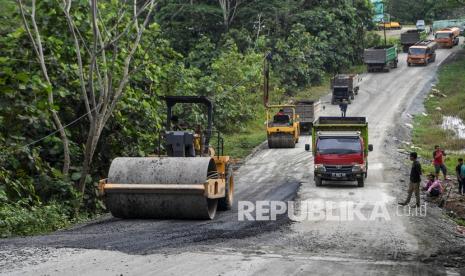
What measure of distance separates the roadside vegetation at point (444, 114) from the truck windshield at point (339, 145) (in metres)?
6.62

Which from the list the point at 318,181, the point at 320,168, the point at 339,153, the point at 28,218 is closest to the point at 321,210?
the point at 320,168

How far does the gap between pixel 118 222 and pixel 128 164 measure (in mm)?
1560

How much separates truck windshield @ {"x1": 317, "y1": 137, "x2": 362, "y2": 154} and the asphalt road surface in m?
1.47

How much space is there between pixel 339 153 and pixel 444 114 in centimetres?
2629

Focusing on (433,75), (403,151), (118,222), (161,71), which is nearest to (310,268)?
(118,222)

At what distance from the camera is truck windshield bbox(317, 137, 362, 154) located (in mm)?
28328

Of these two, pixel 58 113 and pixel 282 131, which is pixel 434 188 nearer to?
pixel 58 113

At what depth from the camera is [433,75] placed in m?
68.9

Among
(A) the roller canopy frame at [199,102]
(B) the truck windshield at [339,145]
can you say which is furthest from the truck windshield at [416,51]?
(A) the roller canopy frame at [199,102]

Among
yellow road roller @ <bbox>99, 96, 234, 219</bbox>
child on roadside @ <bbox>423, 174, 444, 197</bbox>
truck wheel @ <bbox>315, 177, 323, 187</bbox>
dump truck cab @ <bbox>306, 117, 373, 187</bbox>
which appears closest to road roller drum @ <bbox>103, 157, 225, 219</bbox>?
yellow road roller @ <bbox>99, 96, 234, 219</bbox>

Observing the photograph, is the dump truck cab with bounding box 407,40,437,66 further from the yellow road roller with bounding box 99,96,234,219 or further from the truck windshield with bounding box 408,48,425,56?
the yellow road roller with bounding box 99,96,234,219

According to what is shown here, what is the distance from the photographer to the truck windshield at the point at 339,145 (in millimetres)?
28328

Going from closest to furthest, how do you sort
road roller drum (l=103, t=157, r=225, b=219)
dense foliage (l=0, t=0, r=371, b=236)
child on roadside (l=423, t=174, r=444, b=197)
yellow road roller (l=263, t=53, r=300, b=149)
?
road roller drum (l=103, t=157, r=225, b=219) < dense foliage (l=0, t=0, r=371, b=236) < child on roadside (l=423, t=174, r=444, b=197) < yellow road roller (l=263, t=53, r=300, b=149)

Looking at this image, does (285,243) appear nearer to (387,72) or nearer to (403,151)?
(403,151)
